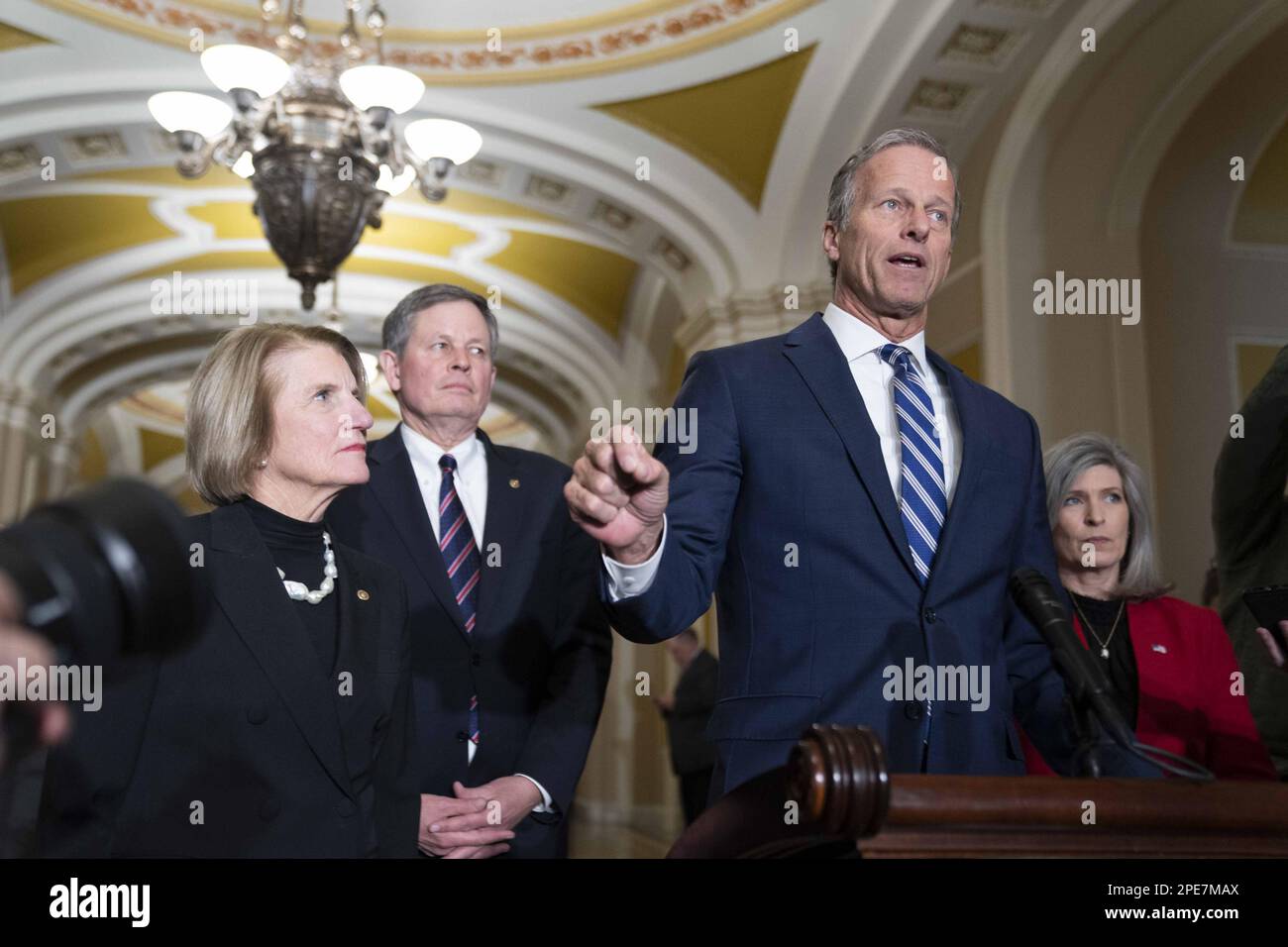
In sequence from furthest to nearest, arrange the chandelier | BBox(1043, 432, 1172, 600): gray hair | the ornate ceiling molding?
the ornate ceiling molding
the chandelier
BBox(1043, 432, 1172, 600): gray hair

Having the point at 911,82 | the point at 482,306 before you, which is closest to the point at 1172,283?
the point at 911,82

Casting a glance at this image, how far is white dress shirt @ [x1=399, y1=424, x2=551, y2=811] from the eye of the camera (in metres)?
2.70

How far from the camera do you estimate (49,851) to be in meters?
1.70

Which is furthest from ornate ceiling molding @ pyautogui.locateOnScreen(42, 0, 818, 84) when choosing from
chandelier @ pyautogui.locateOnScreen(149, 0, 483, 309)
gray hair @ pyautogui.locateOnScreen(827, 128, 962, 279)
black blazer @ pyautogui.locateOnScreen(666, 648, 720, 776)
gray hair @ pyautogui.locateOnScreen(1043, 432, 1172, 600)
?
gray hair @ pyautogui.locateOnScreen(827, 128, 962, 279)

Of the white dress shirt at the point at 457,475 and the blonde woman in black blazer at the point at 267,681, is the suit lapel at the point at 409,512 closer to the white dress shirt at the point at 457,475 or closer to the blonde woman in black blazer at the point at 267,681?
the white dress shirt at the point at 457,475

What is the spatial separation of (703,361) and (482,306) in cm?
97

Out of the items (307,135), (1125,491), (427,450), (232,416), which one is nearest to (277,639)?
(232,416)

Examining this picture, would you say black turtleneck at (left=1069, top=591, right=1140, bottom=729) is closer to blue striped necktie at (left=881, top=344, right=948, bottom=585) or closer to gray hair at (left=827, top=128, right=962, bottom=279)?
blue striped necktie at (left=881, top=344, right=948, bottom=585)

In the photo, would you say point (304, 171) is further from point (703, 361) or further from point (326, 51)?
point (703, 361)

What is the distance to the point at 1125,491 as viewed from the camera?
9.74ft

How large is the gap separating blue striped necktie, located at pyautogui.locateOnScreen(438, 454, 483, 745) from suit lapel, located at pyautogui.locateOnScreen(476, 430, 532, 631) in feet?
0.07

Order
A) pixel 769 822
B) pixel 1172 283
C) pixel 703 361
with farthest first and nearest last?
pixel 1172 283 < pixel 703 361 < pixel 769 822

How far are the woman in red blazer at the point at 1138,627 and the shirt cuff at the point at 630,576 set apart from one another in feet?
3.85

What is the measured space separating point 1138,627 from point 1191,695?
193mm
